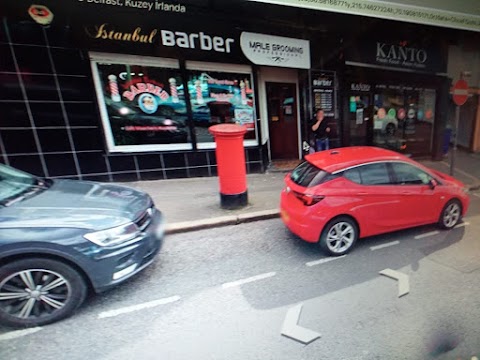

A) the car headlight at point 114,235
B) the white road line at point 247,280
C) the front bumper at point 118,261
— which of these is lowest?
the white road line at point 247,280

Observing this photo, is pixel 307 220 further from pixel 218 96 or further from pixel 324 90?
pixel 324 90

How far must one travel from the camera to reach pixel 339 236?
13.5ft

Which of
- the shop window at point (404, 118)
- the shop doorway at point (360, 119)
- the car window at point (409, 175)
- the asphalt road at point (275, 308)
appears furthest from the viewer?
the shop window at point (404, 118)

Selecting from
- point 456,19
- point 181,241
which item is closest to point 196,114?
point 181,241

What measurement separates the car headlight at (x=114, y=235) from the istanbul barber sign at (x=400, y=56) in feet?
27.2

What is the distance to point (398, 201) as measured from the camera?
4316 mm

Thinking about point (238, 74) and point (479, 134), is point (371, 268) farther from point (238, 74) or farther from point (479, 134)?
point (479, 134)

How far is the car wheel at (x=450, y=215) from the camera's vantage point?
4809mm

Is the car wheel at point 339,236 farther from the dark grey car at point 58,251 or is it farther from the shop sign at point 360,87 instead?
the shop sign at point 360,87

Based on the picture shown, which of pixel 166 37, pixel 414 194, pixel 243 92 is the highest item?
pixel 166 37

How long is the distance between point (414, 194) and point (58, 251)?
4.80 meters

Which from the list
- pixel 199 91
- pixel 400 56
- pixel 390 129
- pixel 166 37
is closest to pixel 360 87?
pixel 400 56

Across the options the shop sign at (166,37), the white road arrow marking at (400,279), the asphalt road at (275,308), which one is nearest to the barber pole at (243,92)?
the shop sign at (166,37)

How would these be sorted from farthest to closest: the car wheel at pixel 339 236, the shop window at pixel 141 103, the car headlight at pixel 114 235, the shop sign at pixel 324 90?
the shop sign at pixel 324 90, the shop window at pixel 141 103, the car wheel at pixel 339 236, the car headlight at pixel 114 235
